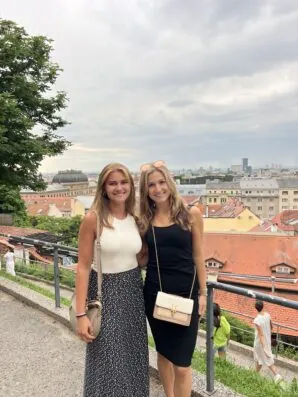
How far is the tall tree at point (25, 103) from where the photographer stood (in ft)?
39.1

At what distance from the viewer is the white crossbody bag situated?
229 centimetres

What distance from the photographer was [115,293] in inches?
94.2

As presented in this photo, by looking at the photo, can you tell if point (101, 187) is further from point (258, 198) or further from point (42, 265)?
point (258, 198)

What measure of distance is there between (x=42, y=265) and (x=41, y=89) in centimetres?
692

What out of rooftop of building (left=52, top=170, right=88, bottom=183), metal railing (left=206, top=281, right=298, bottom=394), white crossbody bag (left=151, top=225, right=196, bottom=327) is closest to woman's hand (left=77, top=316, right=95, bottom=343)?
white crossbody bag (left=151, top=225, right=196, bottom=327)

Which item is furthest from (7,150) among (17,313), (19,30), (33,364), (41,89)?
(33,364)

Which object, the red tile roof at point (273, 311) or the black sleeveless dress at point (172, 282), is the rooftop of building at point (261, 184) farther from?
the black sleeveless dress at point (172, 282)

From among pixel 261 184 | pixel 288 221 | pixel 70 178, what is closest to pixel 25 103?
pixel 288 221

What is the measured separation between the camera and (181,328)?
93.4 inches

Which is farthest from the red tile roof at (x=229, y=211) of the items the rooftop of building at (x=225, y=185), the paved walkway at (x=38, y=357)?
the paved walkway at (x=38, y=357)

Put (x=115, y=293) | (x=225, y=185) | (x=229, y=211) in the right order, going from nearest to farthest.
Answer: (x=115, y=293) < (x=229, y=211) < (x=225, y=185)

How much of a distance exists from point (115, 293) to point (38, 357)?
193 centimetres

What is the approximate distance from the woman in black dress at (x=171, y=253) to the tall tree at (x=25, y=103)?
9.70 m

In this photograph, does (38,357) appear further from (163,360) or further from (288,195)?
(288,195)
